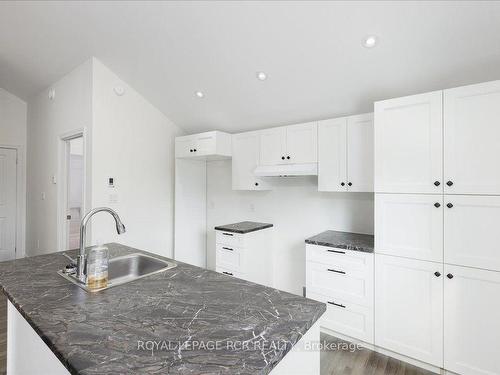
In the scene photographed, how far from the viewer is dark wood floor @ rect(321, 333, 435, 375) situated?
1.99m

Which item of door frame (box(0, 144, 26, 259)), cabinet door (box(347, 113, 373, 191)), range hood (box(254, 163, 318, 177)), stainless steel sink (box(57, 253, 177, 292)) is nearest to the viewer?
stainless steel sink (box(57, 253, 177, 292))

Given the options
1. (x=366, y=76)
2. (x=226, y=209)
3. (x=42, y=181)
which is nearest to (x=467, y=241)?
(x=366, y=76)

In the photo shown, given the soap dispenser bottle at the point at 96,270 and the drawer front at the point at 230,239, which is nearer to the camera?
the soap dispenser bottle at the point at 96,270

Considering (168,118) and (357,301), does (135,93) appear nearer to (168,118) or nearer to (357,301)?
(168,118)

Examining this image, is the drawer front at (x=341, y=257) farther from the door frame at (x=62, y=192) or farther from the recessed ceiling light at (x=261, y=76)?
the door frame at (x=62, y=192)

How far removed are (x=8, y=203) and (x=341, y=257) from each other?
18.0ft

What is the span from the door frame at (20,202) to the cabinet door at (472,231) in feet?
20.2

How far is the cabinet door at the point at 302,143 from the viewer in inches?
109

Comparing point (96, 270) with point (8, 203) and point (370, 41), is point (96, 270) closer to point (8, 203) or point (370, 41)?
point (370, 41)

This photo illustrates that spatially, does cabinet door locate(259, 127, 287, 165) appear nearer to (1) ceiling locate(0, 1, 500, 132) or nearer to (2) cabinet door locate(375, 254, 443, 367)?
(1) ceiling locate(0, 1, 500, 132)

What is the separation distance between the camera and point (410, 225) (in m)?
2.03

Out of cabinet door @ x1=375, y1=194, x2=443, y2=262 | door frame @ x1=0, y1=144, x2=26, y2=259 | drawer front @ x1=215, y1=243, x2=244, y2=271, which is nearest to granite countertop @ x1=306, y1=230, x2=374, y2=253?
cabinet door @ x1=375, y1=194, x2=443, y2=262

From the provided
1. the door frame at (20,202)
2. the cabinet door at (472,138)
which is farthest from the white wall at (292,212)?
the door frame at (20,202)

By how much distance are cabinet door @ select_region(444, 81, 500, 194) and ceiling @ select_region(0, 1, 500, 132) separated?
13.0 inches
